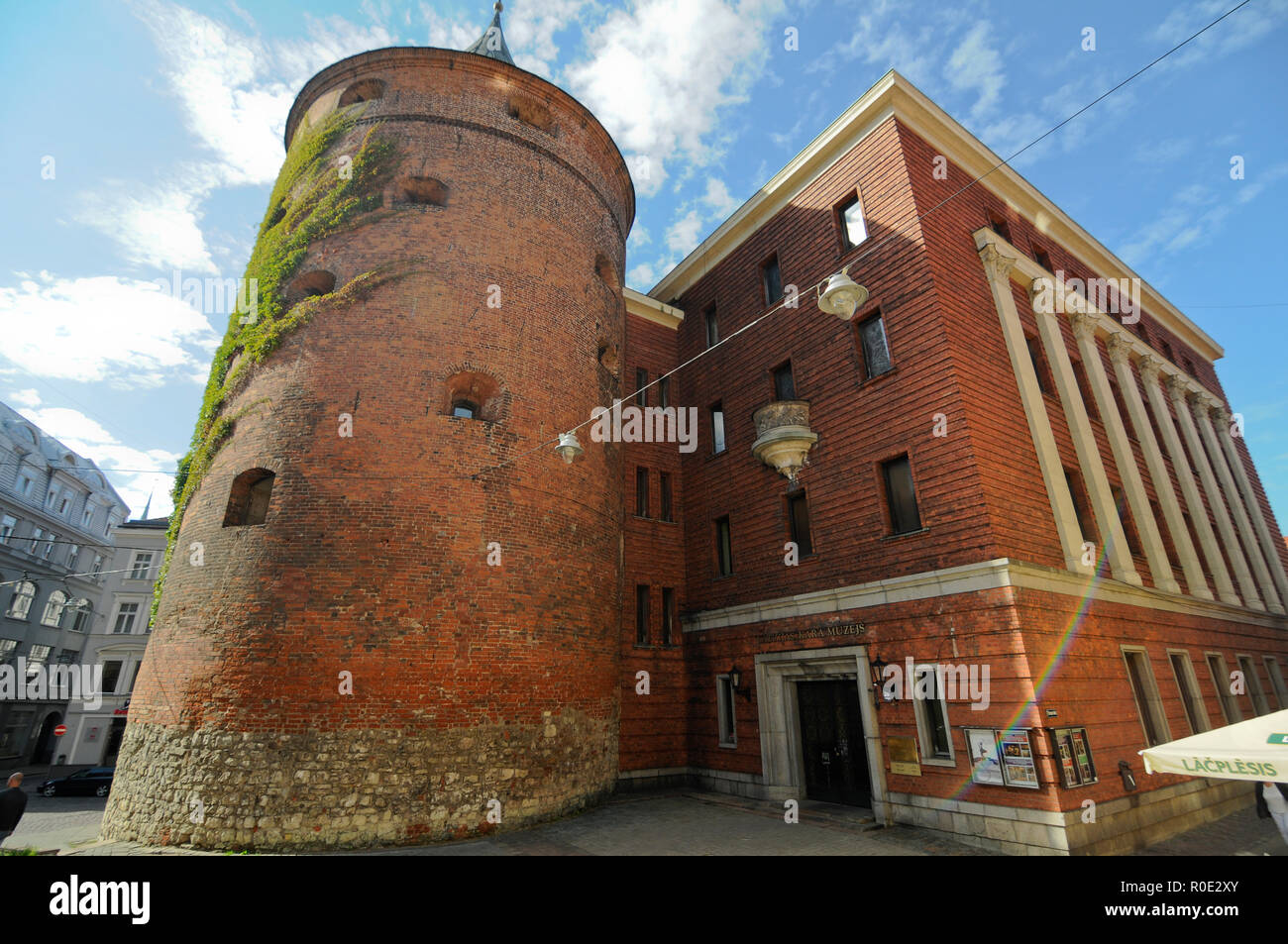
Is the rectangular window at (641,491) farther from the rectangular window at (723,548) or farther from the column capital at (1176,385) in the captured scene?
the column capital at (1176,385)

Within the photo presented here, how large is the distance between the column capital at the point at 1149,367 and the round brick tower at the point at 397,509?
17.8 metres

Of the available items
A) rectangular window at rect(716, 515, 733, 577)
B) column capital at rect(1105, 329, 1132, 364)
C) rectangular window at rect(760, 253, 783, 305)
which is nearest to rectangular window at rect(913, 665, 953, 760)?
rectangular window at rect(716, 515, 733, 577)

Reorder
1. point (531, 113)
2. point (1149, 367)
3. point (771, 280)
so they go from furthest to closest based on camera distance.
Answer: point (1149, 367) → point (771, 280) → point (531, 113)

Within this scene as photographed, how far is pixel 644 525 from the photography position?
58.0ft

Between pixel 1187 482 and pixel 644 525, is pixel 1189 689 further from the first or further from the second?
pixel 644 525

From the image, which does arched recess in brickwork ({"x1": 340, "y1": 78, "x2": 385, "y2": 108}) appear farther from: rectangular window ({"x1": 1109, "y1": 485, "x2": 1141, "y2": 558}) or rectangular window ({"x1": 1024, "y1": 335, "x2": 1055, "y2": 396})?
rectangular window ({"x1": 1109, "y1": 485, "x2": 1141, "y2": 558})

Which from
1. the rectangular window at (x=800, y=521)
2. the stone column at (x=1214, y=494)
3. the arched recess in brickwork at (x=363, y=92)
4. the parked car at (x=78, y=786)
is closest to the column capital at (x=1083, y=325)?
the stone column at (x=1214, y=494)

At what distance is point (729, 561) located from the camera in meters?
16.6

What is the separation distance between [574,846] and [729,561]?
27.9 ft

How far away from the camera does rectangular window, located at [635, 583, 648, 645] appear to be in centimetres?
1655

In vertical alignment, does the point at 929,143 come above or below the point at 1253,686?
above

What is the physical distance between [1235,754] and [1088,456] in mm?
9060

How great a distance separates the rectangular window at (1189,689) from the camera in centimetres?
1391

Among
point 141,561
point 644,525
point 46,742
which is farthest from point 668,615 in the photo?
point 46,742
